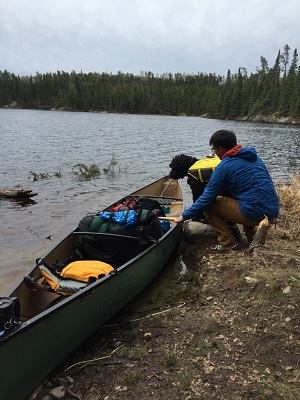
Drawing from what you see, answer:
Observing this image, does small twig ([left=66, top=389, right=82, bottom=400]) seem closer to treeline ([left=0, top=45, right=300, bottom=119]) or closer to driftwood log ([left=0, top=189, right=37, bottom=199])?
driftwood log ([left=0, top=189, right=37, bottom=199])

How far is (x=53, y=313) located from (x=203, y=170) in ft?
12.3

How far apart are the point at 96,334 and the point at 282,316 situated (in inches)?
85.9

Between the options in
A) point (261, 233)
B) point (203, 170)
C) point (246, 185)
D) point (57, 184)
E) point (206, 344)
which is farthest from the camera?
point (57, 184)

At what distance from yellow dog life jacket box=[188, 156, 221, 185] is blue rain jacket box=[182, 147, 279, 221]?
0.73 metres

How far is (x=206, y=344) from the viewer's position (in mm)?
3477

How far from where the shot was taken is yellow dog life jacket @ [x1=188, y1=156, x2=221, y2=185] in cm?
612

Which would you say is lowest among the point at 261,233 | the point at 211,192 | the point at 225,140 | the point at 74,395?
the point at 74,395

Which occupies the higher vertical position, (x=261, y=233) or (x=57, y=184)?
(x=261, y=233)

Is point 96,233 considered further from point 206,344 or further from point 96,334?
point 206,344

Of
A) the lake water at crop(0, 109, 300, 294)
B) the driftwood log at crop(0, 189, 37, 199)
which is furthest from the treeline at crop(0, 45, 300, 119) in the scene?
the driftwood log at crop(0, 189, 37, 199)

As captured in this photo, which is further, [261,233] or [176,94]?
[176,94]

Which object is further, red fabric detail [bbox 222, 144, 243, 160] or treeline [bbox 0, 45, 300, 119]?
treeline [bbox 0, 45, 300, 119]

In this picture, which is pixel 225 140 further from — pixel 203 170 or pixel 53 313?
pixel 53 313

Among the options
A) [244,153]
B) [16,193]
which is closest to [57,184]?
[16,193]
